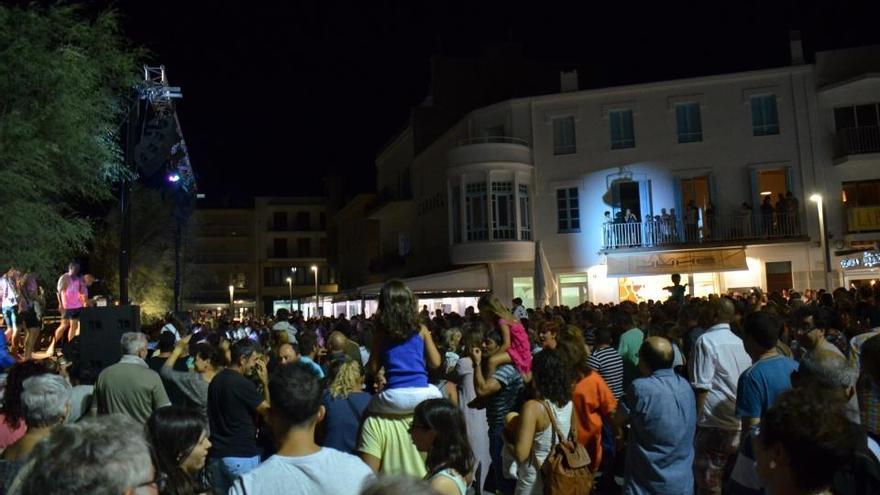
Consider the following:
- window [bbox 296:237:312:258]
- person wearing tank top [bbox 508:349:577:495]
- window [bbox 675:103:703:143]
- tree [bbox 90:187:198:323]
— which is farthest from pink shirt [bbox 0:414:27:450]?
window [bbox 296:237:312:258]

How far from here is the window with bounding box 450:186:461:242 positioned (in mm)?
28359

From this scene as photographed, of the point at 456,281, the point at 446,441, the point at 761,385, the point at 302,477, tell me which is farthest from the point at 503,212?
the point at 302,477

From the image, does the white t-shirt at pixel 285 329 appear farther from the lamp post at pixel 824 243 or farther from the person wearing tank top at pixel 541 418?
the lamp post at pixel 824 243

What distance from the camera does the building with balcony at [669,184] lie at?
2436 cm

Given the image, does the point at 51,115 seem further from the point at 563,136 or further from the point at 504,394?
the point at 563,136

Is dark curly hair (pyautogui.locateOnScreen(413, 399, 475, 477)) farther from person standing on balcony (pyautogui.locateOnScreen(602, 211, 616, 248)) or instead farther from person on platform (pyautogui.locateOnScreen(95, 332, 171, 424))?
person standing on balcony (pyautogui.locateOnScreen(602, 211, 616, 248))

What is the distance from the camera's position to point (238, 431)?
583cm

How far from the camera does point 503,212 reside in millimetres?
27516

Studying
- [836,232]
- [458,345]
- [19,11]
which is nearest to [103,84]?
[19,11]

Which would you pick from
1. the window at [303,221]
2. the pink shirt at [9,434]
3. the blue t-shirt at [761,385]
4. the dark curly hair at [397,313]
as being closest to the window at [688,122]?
the blue t-shirt at [761,385]

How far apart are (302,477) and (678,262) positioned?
23927 millimetres

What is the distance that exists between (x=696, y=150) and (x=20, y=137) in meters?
21.8

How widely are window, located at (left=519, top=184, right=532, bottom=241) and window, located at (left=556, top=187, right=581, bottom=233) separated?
3.74 ft

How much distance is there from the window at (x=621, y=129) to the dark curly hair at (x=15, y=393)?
2411 cm
